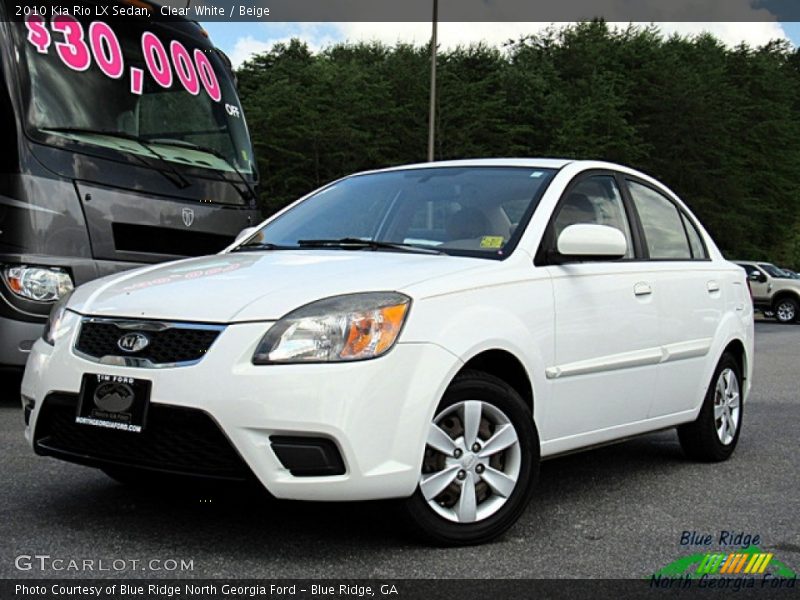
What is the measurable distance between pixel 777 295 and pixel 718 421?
24.3 m

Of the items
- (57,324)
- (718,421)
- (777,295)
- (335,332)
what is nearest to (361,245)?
(335,332)

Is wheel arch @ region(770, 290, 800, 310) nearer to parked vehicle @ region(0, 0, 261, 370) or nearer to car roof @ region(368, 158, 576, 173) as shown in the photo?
parked vehicle @ region(0, 0, 261, 370)

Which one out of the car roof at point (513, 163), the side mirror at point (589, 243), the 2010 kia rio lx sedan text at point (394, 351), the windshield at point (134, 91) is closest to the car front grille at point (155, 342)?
the 2010 kia rio lx sedan text at point (394, 351)

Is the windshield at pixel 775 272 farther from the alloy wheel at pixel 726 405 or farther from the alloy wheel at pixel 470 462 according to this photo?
the alloy wheel at pixel 470 462

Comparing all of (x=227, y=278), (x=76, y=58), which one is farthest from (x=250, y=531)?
(x=76, y=58)

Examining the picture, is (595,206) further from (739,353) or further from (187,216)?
(187,216)

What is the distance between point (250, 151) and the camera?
350 inches

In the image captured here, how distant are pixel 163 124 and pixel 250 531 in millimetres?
4782

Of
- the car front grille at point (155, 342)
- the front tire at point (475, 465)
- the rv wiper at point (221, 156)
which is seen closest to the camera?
the car front grille at point (155, 342)

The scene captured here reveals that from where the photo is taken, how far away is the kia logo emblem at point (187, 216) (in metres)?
7.98

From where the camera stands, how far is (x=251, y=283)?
396cm

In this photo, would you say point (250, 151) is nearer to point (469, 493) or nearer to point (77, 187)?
point (77, 187)

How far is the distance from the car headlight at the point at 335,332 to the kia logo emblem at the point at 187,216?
449 cm

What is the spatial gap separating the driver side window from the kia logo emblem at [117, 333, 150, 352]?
1907mm
